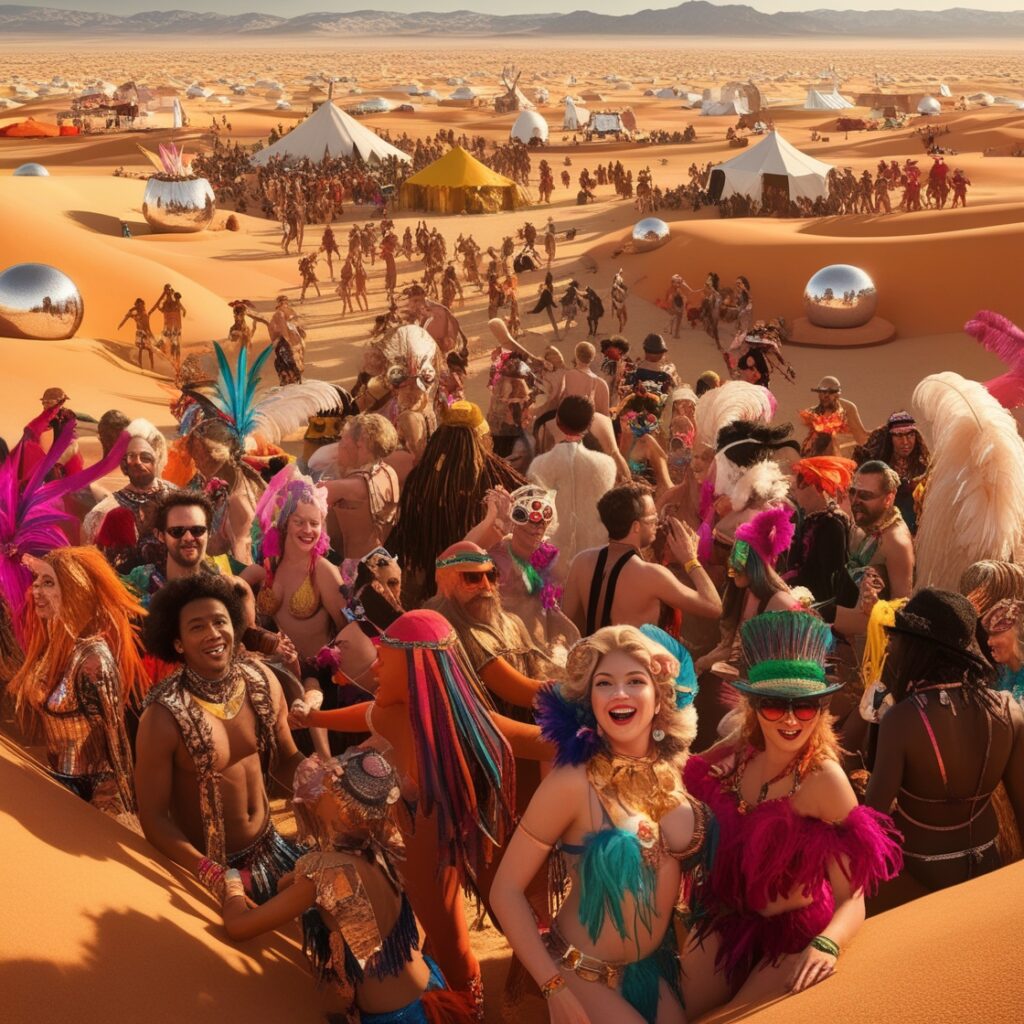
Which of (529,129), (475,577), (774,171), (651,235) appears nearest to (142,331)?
(651,235)

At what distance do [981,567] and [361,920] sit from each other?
290cm

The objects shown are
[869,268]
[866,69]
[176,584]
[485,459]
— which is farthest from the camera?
[866,69]

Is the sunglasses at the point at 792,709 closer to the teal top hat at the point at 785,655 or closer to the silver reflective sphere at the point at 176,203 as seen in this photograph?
the teal top hat at the point at 785,655

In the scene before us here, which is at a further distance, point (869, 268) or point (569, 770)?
point (869, 268)

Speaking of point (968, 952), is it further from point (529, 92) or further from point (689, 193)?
point (529, 92)

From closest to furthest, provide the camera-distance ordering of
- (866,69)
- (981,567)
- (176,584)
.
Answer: (176,584) < (981,567) < (866,69)

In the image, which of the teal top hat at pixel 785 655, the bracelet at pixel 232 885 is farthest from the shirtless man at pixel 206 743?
the teal top hat at pixel 785 655

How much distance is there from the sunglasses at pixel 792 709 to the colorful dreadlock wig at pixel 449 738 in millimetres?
987

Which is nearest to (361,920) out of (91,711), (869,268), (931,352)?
(91,711)

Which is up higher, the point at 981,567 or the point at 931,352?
the point at 981,567

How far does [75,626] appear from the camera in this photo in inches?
180

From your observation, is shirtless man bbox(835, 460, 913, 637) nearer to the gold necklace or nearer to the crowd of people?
the crowd of people

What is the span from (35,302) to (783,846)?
45.5 feet

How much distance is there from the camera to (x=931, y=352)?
16391 millimetres
